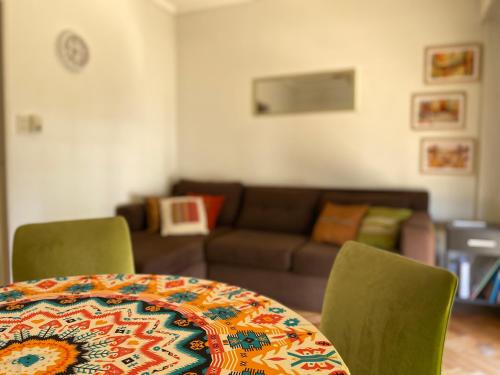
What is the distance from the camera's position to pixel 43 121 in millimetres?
2756

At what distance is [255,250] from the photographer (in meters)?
2.92

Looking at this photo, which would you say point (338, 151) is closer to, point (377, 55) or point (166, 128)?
point (377, 55)

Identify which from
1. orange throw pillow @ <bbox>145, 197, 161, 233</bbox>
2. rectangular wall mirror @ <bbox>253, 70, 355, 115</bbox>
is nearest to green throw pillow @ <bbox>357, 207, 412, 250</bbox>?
rectangular wall mirror @ <bbox>253, 70, 355, 115</bbox>

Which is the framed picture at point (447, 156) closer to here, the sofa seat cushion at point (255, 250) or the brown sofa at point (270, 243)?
the brown sofa at point (270, 243)

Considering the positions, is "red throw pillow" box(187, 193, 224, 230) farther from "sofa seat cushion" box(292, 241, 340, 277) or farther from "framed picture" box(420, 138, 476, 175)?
"framed picture" box(420, 138, 476, 175)

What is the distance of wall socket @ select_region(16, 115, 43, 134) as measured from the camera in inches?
102

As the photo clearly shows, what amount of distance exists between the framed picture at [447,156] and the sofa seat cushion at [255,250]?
48.7 inches

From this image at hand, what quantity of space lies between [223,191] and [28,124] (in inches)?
67.5

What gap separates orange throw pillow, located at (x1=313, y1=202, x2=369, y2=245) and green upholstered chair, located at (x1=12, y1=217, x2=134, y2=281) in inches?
65.5

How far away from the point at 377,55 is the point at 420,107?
58 centimetres

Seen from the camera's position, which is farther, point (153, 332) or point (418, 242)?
point (418, 242)

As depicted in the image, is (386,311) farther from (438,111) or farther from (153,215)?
(438,111)

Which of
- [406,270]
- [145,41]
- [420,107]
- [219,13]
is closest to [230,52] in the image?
[219,13]

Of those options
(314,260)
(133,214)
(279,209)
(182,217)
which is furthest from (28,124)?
(314,260)
